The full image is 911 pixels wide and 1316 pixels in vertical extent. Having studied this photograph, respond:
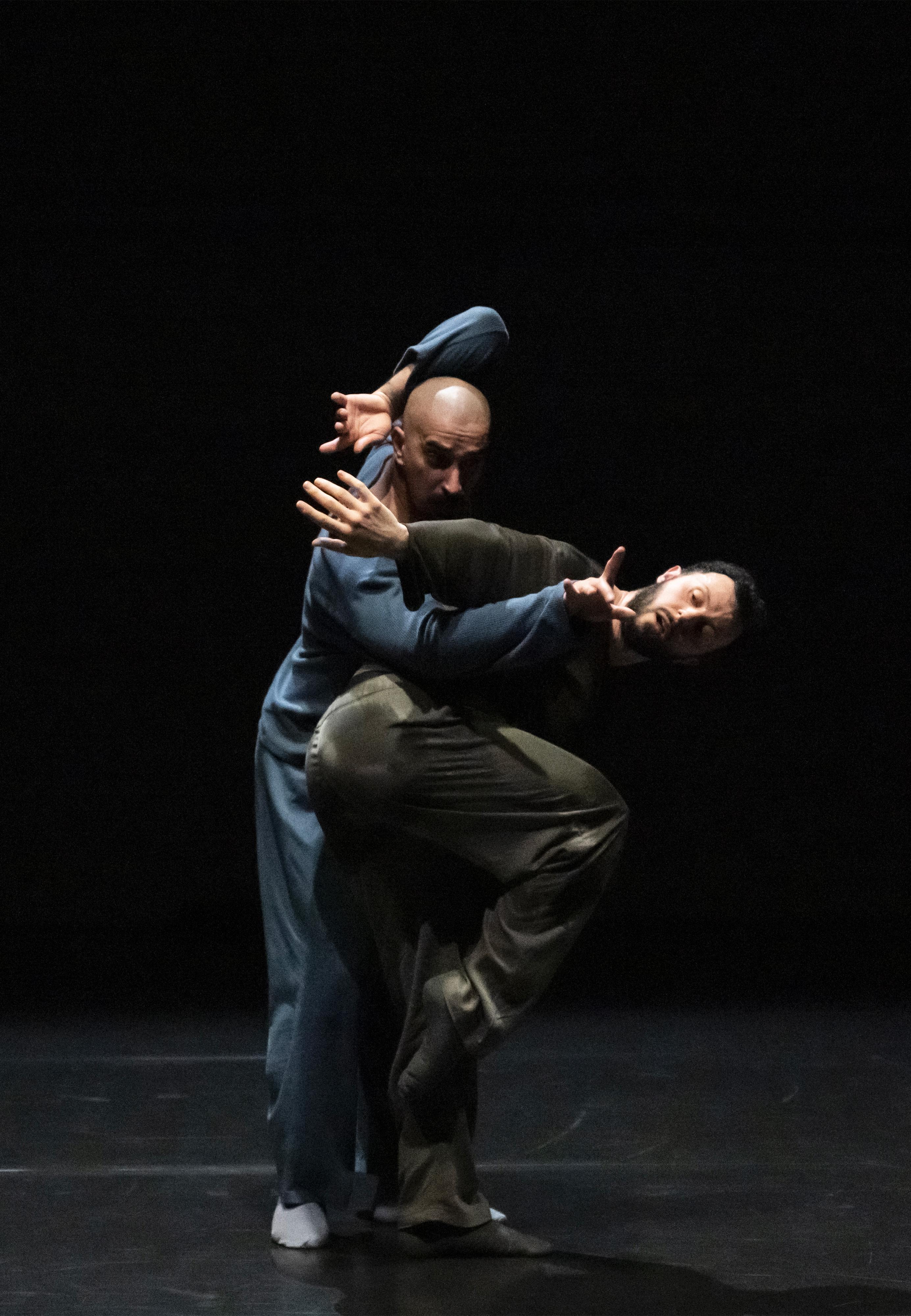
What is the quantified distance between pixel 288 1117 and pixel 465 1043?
0.34 meters

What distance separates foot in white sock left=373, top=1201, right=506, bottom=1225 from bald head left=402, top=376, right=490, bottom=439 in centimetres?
107

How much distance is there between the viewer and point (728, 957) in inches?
172

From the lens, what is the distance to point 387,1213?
2.44m

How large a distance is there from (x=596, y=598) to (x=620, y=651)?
0.19 meters

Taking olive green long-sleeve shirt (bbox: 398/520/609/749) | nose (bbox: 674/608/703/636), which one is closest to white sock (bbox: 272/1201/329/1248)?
olive green long-sleeve shirt (bbox: 398/520/609/749)

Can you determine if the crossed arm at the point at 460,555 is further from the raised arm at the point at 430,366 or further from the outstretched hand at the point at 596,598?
the raised arm at the point at 430,366

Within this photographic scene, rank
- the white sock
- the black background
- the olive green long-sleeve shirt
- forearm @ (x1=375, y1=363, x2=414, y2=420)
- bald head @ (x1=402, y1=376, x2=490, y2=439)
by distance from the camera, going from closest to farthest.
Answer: the olive green long-sleeve shirt, bald head @ (x1=402, y1=376, x2=490, y2=439), the white sock, forearm @ (x1=375, y1=363, x2=414, y2=420), the black background

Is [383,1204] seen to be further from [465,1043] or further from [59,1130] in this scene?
[59,1130]

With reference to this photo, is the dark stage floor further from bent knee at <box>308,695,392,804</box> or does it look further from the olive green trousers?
bent knee at <box>308,695,392,804</box>

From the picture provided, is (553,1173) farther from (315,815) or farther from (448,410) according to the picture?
(448,410)

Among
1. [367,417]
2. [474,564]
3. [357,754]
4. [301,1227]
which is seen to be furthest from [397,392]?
[301,1227]

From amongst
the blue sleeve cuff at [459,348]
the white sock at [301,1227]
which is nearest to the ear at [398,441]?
the blue sleeve cuff at [459,348]

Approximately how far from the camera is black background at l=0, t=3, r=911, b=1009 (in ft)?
13.0

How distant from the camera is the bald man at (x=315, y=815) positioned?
2.21 m
